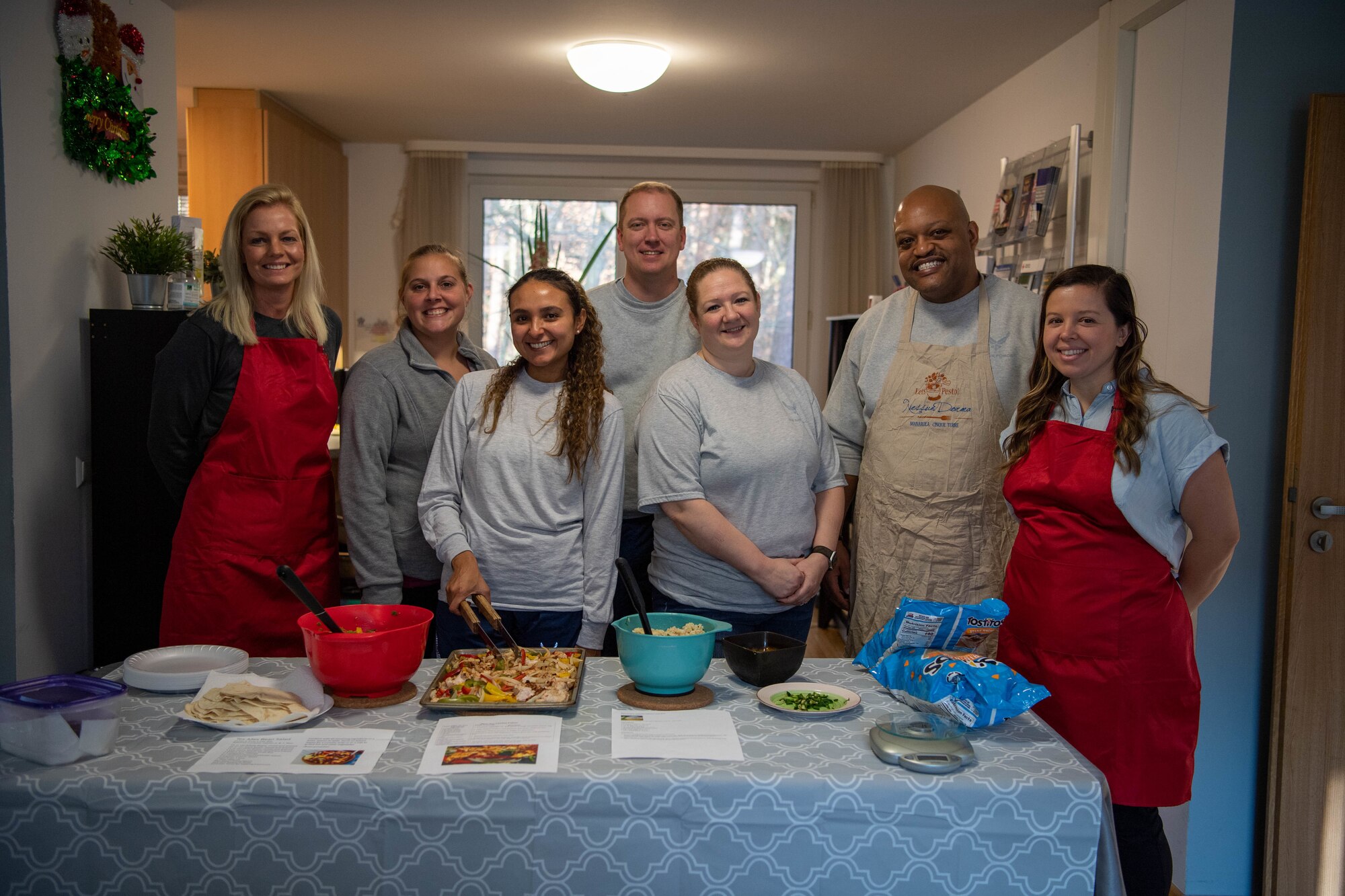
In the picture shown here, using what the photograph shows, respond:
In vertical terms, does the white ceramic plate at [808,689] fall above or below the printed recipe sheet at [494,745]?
above

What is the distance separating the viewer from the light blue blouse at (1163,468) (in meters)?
1.68

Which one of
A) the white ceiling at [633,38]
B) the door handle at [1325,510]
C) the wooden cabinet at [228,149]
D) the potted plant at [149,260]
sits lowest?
the door handle at [1325,510]

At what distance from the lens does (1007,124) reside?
4.19 meters

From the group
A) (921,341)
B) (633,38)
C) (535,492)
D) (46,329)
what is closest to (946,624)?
(535,492)

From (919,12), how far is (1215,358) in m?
1.62

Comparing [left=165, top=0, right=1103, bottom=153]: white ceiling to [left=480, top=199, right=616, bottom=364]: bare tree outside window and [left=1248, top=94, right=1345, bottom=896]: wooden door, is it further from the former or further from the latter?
[left=1248, top=94, right=1345, bottom=896]: wooden door

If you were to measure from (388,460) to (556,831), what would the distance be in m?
1.17

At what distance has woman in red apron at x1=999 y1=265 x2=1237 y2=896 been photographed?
5.55 feet

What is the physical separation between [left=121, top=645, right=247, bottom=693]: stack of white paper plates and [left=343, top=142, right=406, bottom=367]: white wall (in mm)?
4453

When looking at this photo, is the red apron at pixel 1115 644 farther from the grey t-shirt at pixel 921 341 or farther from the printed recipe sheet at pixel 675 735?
the printed recipe sheet at pixel 675 735

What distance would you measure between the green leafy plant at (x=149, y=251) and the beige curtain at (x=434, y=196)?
9.62 ft

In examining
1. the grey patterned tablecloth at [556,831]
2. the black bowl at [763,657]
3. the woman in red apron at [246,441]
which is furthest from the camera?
the woman in red apron at [246,441]

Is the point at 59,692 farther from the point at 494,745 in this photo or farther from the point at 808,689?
the point at 808,689

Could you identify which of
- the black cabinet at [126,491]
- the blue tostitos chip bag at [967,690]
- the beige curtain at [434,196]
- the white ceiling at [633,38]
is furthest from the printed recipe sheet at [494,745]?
the beige curtain at [434,196]
